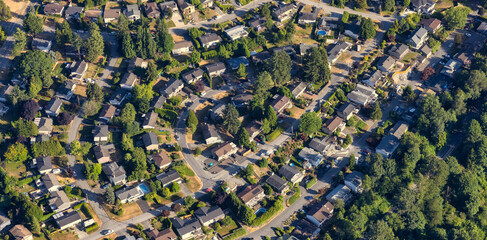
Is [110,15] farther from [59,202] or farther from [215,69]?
[59,202]

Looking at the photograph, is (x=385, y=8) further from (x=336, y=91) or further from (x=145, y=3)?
(x=145, y=3)

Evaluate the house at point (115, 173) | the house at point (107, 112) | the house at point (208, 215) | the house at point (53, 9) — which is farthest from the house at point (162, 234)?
the house at point (53, 9)

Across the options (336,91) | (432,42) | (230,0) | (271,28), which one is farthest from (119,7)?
(432,42)

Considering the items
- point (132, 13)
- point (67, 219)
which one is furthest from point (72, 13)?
point (67, 219)

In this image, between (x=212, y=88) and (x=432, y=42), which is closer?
(x=212, y=88)

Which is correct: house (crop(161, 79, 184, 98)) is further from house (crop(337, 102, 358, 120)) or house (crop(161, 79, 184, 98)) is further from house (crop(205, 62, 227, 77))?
house (crop(337, 102, 358, 120))
